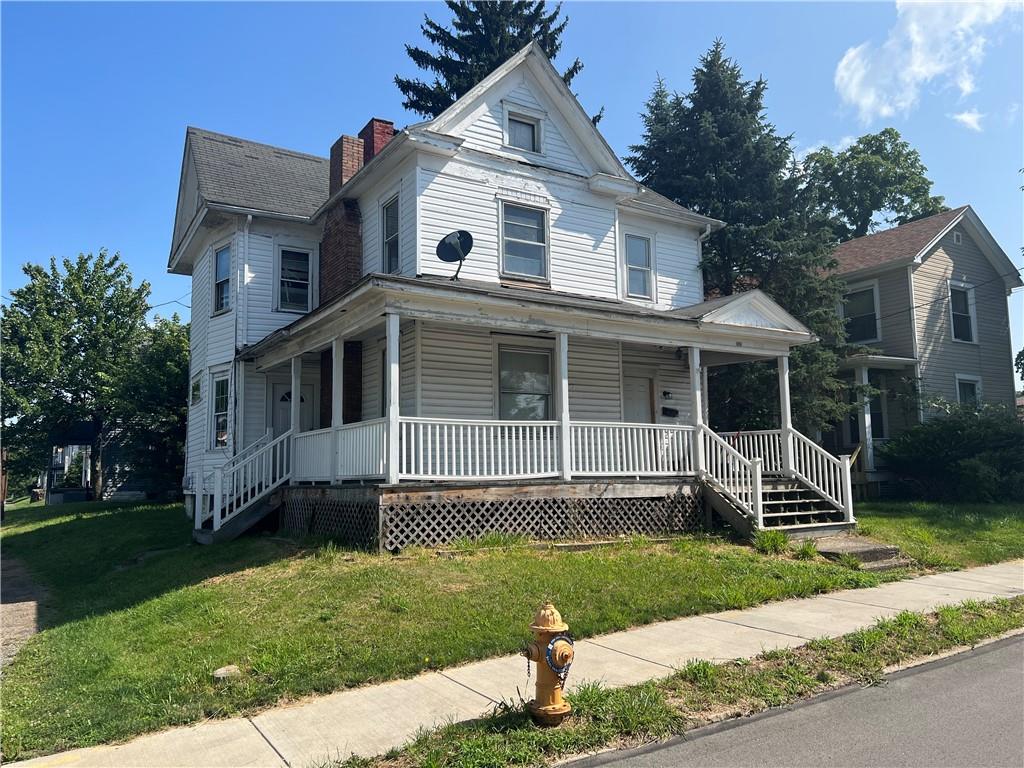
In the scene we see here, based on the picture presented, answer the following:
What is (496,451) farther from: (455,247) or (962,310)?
(962,310)

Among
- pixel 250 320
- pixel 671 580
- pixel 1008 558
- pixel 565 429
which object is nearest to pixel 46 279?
pixel 250 320

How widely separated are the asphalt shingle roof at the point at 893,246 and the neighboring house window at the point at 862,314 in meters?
0.89

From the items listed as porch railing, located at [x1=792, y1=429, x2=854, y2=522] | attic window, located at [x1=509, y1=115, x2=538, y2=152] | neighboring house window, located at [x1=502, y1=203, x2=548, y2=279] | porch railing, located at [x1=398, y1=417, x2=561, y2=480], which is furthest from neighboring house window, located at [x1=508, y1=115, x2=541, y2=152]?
porch railing, located at [x1=792, y1=429, x2=854, y2=522]

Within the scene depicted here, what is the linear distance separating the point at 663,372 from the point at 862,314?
1117 centimetres

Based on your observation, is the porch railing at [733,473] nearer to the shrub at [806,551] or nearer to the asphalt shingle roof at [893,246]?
the shrub at [806,551]

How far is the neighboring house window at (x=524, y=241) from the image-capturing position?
15.1 m

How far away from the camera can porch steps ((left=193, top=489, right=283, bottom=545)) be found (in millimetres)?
13383

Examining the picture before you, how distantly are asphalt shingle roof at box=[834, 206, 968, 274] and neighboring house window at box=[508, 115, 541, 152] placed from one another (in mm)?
→ 13294

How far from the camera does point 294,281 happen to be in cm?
1784

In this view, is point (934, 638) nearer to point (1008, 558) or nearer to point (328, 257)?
point (1008, 558)

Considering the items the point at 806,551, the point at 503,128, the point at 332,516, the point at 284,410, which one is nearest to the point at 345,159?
the point at 503,128

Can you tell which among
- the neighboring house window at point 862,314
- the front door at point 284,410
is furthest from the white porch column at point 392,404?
the neighboring house window at point 862,314

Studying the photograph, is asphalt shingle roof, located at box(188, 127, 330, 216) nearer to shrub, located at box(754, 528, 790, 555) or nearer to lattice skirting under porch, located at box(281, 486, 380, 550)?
lattice skirting under porch, located at box(281, 486, 380, 550)

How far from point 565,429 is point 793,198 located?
44.2ft
